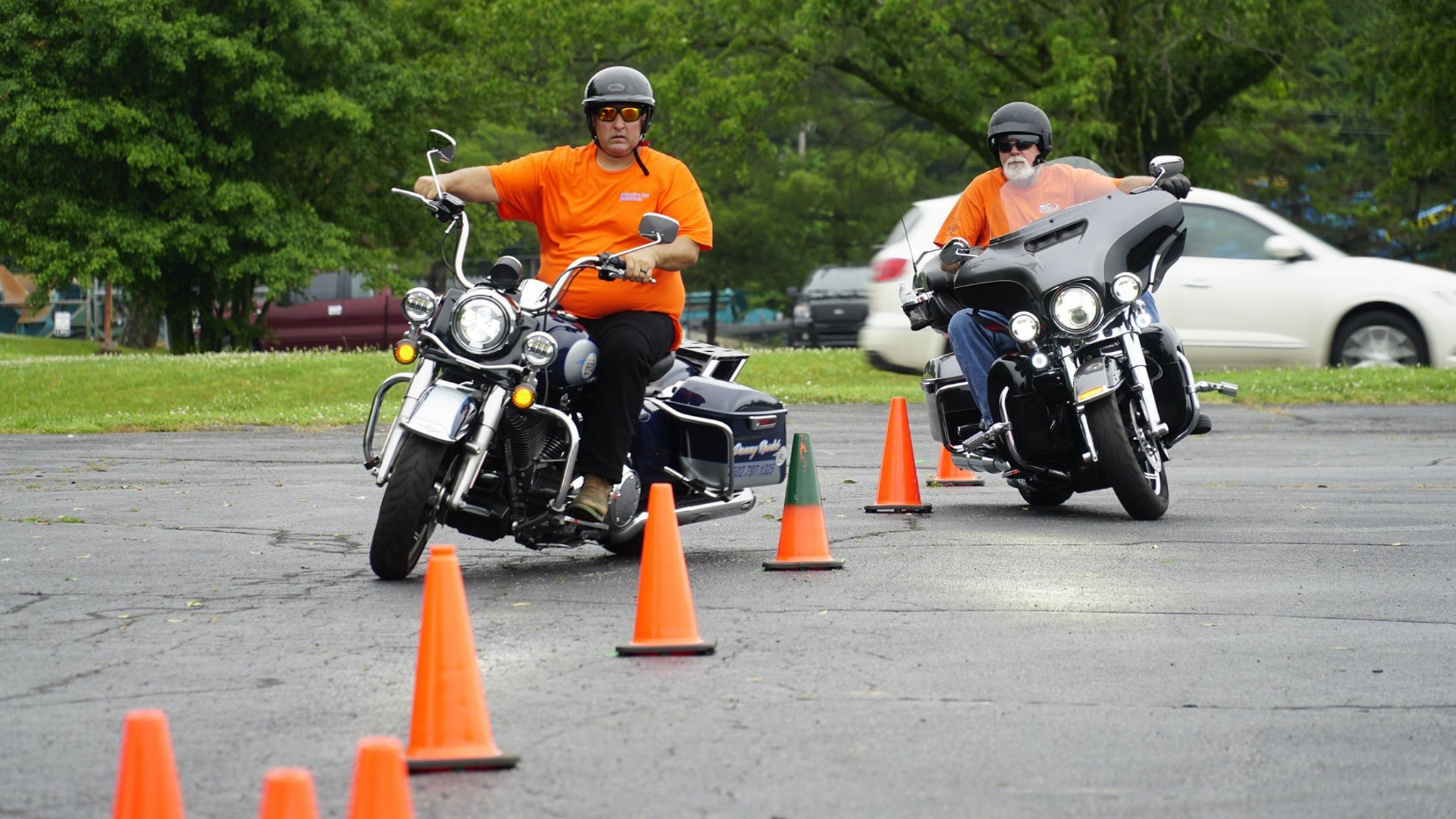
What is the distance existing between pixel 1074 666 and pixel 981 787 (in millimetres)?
1418

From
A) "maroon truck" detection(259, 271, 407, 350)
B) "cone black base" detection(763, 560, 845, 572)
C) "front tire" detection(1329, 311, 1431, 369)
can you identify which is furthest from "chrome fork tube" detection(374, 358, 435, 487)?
"maroon truck" detection(259, 271, 407, 350)

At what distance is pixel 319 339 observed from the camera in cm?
3922

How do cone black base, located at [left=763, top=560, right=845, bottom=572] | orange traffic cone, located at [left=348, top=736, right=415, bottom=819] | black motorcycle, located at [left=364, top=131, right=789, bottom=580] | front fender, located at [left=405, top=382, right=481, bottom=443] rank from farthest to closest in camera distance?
cone black base, located at [left=763, top=560, right=845, bottom=572]
black motorcycle, located at [left=364, top=131, right=789, bottom=580]
front fender, located at [left=405, top=382, right=481, bottom=443]
orange traffic cone, located at [left=348, top=736, right=415, bottom=819]

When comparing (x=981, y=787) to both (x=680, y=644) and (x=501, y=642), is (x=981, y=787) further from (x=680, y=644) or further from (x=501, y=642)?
(x=501, y=642)

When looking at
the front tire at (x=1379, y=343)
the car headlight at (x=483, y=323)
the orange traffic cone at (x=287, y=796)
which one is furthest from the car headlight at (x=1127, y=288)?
the front tire at (x=1379, y=343)

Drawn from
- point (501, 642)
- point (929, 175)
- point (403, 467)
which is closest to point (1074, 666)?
point (501, 642)

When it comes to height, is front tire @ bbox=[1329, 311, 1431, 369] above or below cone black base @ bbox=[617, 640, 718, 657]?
above

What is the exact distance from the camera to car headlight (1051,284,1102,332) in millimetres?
9102

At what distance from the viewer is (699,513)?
7980 millimetres

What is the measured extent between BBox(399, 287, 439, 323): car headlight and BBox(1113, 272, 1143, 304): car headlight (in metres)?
3.36

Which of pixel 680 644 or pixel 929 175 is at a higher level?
pixel 929 175

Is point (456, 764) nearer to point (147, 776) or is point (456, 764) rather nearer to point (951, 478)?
point (147, 776)

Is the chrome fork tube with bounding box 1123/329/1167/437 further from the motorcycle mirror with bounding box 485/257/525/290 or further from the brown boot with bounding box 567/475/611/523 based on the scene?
the motorcycle mirror with bounding box 485/257/525/290

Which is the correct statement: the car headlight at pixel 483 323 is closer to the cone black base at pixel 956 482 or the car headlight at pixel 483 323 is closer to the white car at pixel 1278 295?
the cone black base at pixel 956 482
